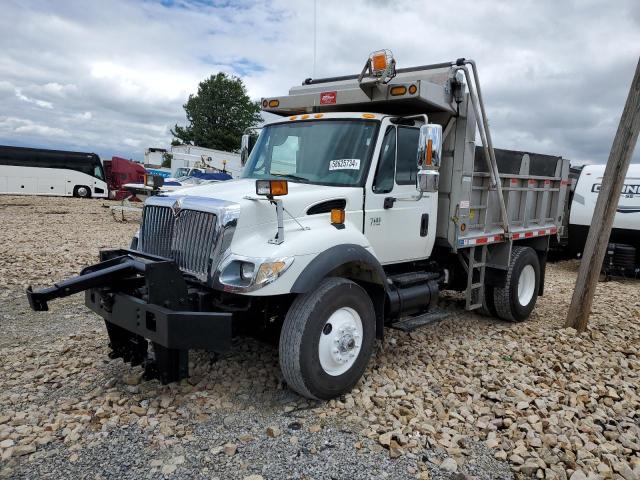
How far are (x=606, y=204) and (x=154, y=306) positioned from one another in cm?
523

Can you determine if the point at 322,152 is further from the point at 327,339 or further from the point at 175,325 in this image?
the point at 175,325

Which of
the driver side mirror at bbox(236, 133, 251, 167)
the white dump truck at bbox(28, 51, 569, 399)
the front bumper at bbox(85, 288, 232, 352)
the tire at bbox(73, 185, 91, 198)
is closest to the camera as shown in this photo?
the front bumper at bbox(85, 288, 232, 352)

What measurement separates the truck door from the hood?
0.25 meters

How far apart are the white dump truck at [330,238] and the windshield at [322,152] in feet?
0.05

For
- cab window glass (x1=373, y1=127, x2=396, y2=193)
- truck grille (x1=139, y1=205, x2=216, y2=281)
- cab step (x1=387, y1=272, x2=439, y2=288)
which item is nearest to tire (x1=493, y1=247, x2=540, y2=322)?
cab step (x1=387, y1=272, x2=439, y2=288)

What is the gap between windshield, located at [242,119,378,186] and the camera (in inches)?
177

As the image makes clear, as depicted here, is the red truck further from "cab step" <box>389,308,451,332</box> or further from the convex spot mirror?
the convex spot mirror

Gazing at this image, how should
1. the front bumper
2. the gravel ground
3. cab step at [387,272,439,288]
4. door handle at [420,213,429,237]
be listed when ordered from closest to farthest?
1. the gravel ground
2. the front bumper
3. cab step at [387,272,439,288]
4. door handle at [420,213,429,237]

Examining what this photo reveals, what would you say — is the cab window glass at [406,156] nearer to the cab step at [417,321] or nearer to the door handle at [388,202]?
the door handle at [388,202]

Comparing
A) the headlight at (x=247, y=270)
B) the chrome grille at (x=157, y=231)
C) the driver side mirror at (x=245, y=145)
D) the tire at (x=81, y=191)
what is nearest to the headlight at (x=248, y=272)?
the headlight at (x=247, y=270)

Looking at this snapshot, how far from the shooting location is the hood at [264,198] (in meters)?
3.79

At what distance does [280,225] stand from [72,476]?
2.06 m

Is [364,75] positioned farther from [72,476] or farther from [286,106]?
[72,476]

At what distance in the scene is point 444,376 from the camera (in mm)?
4594
